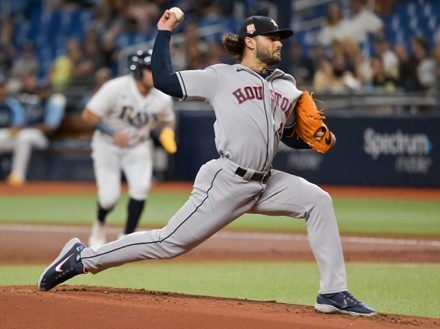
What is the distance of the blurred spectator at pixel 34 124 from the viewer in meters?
19.8

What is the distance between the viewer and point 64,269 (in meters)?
6.34

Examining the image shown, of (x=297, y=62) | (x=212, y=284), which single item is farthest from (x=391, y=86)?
(x=212, y=284)

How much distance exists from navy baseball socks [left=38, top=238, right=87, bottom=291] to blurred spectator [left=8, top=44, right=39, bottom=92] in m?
16.3

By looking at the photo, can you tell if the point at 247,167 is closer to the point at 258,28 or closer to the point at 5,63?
the point at 258,28

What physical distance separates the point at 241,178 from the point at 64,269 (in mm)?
1358

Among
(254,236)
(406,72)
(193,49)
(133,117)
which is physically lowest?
(254,236)

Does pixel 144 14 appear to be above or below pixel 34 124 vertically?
above

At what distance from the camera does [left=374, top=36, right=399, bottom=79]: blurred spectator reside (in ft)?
55.6

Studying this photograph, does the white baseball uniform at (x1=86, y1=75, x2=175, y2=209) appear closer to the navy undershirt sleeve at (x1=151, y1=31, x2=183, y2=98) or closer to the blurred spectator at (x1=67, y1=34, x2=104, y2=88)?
the navy undershirt sleeve at (x1=151, y1=31, x2=183, y2=98)

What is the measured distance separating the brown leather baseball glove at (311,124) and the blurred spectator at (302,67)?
37.9ft

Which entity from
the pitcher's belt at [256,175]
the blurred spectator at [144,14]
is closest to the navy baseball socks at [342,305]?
the pitcher's belt at [256,175]

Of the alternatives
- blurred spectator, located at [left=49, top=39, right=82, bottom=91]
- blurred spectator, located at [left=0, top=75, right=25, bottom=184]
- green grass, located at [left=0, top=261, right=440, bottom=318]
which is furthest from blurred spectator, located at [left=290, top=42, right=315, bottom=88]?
green grass, located at [left=0, top=261, right=440, bottom=318]

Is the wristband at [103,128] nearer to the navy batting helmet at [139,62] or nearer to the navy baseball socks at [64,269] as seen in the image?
the navy batting helmet at [139,62]

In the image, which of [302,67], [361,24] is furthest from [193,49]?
[361,24]
